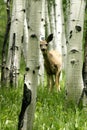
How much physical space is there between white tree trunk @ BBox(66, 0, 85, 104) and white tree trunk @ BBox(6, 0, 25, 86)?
2256 millimetres

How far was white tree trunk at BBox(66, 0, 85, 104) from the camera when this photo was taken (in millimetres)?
7129

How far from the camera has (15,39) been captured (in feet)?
32.2

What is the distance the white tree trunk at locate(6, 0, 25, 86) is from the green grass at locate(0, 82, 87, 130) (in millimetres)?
1986

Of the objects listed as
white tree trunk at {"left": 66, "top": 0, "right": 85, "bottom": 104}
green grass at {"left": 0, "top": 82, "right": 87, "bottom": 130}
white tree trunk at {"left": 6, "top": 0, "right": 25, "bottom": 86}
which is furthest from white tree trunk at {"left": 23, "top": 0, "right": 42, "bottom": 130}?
white tree trunk at {"left": 6, "top": 0, "right": 25, "bottom": 86}

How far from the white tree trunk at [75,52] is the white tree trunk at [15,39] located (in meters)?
2.26

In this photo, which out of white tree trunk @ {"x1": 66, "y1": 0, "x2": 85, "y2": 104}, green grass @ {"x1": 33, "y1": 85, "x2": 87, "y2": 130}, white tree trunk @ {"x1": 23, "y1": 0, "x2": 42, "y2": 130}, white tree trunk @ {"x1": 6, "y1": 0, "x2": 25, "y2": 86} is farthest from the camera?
white tree trunk @ {"x1": 6, "y1": 0, "x2": 25, "y2": 86}

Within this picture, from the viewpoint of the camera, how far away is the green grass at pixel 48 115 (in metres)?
5.60

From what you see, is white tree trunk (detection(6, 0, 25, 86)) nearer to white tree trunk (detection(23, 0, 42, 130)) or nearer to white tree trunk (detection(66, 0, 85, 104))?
white tree trunk (detection(66, 0, 85, 104))

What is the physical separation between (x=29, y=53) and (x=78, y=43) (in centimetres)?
238

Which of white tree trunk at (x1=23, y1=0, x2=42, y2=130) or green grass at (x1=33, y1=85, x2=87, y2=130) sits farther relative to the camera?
green grass at (x1=33, y1=85, x2=87, y2=130)

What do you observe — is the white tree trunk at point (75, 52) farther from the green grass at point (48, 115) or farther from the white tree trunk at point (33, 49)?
the white tree trunk at point (33, 49)

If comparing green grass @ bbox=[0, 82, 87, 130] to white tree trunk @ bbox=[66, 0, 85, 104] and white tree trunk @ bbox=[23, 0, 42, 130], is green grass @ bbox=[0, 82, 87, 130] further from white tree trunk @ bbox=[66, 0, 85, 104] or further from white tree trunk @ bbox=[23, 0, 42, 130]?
white tree trunk @ bbox=[23, 0, 42, 130]

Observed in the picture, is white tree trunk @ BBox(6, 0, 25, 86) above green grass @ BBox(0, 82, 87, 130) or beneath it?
above

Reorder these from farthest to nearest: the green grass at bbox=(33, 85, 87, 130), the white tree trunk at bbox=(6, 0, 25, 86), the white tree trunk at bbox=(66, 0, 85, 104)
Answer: the white tree trunk at bbox=(6, 0, 25, 86) < the white tree trunk at bbox=(66, 0, 85, 104) < the green grass at bbox=(33, 85, 87, 130)
